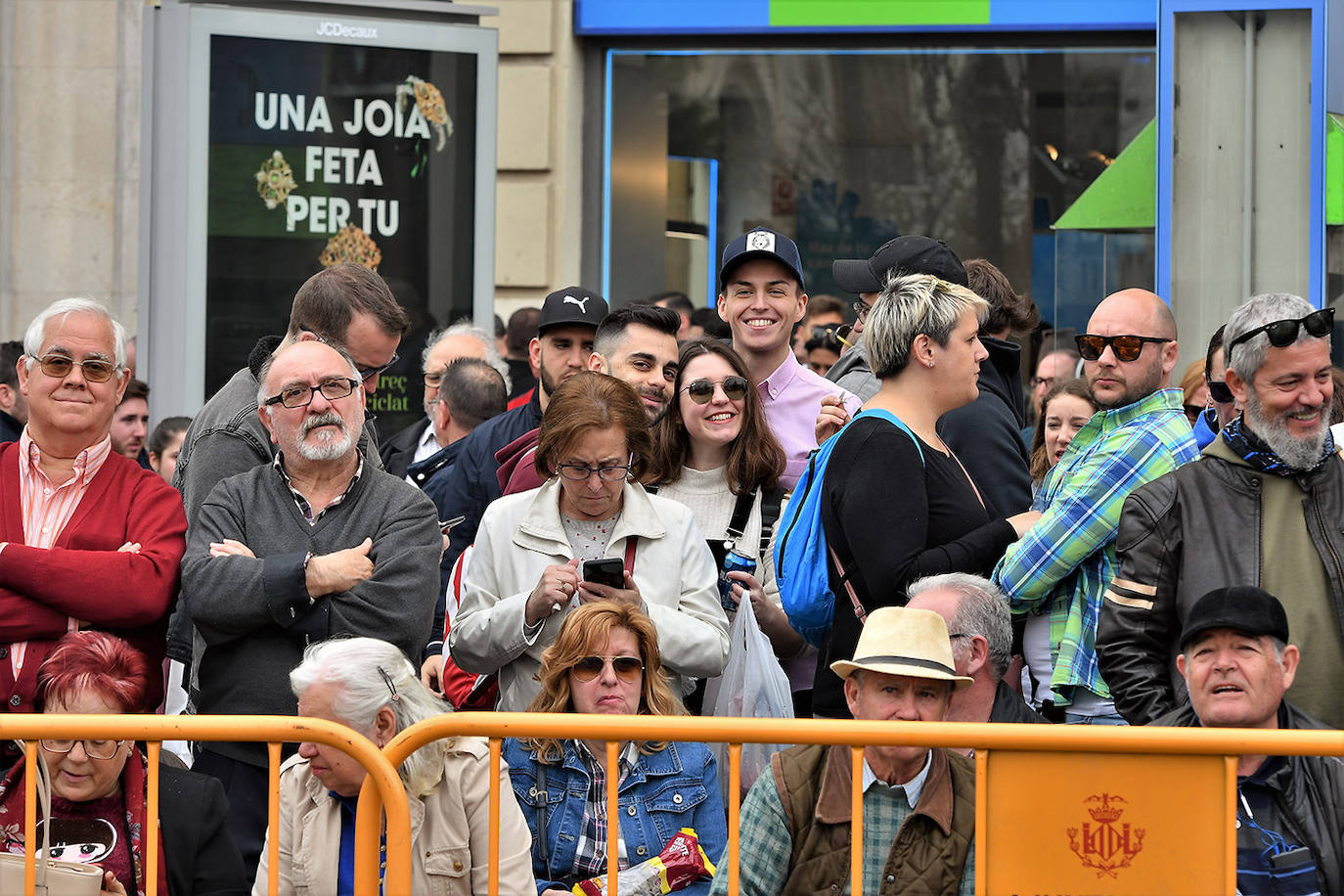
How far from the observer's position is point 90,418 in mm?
5105

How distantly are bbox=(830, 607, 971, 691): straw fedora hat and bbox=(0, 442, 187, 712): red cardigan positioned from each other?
1897mm

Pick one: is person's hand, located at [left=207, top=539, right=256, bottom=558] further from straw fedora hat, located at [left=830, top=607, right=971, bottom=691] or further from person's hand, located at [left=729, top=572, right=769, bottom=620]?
straw fedora hat, located at [left=830, top=607, right=971, bottom=691]

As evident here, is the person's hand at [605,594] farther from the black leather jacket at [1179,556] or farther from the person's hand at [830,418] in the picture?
the black leather jacket at [1179,556]

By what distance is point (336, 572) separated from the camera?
15.8 feet

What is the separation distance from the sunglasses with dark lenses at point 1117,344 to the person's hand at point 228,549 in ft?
8.14

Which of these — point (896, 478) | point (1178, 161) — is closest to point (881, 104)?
point (1178, 161)

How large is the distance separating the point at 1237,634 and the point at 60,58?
401 inches

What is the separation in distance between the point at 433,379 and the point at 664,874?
4.16 meters

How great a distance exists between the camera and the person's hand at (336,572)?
4801mm

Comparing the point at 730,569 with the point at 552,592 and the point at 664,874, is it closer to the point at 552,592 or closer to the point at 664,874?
the point at 552,592

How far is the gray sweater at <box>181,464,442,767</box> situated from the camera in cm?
479

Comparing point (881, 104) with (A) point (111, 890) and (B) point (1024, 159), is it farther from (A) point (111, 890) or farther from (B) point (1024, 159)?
(A) point (111, 890)

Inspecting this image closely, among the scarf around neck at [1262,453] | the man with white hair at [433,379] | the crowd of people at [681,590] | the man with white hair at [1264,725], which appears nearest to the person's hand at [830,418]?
the crowd of people at [681,590]

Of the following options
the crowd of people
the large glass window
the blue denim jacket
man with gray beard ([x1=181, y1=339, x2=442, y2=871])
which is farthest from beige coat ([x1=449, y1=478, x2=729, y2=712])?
the large glass window
